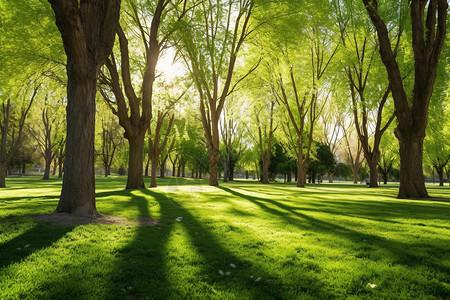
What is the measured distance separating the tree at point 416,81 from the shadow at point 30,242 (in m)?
14.5

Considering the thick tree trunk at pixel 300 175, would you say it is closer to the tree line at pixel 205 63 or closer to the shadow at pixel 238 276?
the tree line at pixel 205 63

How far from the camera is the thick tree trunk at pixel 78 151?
21.1 ft

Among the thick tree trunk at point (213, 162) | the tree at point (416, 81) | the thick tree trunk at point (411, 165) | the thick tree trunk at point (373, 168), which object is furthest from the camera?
the thick tree trunk at point (373, 168)

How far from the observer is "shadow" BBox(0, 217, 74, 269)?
392 cm

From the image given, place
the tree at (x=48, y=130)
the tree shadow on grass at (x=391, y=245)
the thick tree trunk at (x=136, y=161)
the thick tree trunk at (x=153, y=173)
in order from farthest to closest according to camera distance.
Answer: the tree at (x=48, y=130) < the thick tree trunk at (x=153, y=173) < the thick tree trunk at (x=136, y=161) < the tree shadow on grass at (x=391, y=245)

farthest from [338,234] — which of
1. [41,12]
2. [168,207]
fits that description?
[41,12]

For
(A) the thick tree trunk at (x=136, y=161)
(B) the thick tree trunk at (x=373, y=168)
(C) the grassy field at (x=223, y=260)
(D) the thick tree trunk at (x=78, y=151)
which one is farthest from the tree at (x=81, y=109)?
(B) the thick tree trunk at (x=373, y=168)

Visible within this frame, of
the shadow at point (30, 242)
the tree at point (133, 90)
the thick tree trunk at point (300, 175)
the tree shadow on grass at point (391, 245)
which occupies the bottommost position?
the tree shadow on grass at point (391, 245)

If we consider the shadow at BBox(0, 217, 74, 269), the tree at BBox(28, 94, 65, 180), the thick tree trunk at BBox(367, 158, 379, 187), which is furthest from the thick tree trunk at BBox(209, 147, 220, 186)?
the tree at BBox(28, 94, 65, 180)

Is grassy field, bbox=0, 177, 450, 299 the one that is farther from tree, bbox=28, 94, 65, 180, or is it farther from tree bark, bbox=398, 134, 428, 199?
tree, bbox=28, 94, 65, 180

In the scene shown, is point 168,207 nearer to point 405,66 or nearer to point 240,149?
point 405,66

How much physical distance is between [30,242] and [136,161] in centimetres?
1146

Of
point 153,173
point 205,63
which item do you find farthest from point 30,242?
point 153,173

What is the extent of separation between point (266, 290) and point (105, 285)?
6.18 feet
